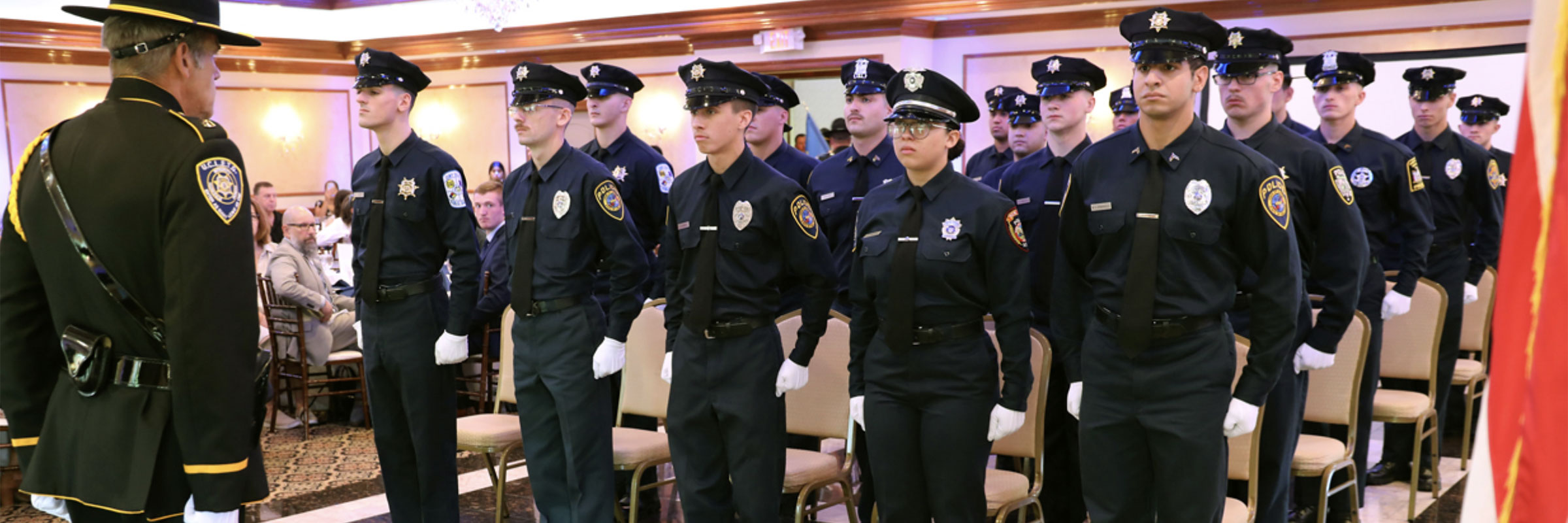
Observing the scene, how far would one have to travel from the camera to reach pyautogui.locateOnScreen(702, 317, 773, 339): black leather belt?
3178mm

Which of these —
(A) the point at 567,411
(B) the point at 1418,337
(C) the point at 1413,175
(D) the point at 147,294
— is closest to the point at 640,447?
(A) the point at 567,411

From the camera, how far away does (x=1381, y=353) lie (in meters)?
4.34

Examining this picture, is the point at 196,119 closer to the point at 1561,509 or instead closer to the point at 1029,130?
the point at 1561,509

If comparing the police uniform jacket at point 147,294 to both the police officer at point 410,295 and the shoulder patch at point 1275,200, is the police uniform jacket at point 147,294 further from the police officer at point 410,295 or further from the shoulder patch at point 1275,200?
the shoulder patch at point 1275,200

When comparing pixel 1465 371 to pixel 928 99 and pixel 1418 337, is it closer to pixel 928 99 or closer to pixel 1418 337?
pixel 1418 337

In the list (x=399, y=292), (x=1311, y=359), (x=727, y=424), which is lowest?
(x=727, y=424)

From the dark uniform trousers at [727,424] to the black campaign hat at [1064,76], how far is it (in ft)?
4.88

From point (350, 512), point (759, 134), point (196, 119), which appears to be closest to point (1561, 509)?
point (196, 119)

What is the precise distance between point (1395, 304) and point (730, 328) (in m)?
2.68

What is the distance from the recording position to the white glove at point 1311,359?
10.1 feet

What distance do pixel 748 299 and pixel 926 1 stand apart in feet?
24.2

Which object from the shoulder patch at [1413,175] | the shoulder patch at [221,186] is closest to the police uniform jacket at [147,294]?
the shoulder patch at [221,186]

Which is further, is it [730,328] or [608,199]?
[608,199]

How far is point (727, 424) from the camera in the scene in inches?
126
